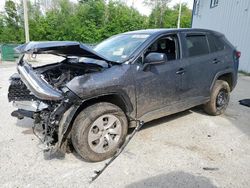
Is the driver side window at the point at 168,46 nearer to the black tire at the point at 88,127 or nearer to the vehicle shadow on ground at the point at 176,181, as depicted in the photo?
the black tire at the point at 88,127

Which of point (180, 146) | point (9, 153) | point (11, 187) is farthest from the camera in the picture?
Result: point (180, 146)

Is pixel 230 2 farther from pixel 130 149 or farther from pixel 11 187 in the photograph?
pixel 11 187

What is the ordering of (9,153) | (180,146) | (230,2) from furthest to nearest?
(230,2)
(180,146)
(9,153)

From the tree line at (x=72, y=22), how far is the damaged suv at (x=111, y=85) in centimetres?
2878

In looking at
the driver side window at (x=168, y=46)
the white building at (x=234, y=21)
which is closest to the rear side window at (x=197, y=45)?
the driver side window at (x=168, y=46)

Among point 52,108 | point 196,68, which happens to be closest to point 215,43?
point 196,68

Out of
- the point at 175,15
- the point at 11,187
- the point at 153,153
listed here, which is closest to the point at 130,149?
the point at 153,153

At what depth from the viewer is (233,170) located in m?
3.31

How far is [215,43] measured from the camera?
5.16 m

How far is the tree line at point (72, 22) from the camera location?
30875mm

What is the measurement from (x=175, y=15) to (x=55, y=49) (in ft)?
152

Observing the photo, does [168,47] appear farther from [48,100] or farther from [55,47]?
[48,100]

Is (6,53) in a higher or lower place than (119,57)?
lower

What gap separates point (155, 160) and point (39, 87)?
1860 mm
